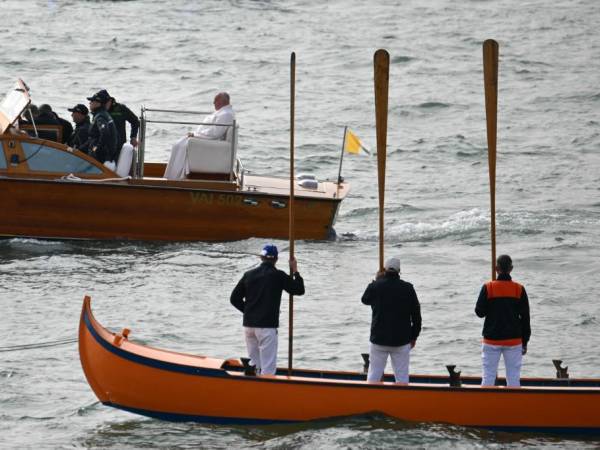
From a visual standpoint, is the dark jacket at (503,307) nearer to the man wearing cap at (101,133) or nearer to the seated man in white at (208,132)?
the seated man in white at (208,132)

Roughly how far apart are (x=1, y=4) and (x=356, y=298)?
99.1ft

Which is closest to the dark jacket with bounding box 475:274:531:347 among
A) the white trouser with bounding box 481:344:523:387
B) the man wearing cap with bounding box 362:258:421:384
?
the white trouser with bounding box 481:344:523:387

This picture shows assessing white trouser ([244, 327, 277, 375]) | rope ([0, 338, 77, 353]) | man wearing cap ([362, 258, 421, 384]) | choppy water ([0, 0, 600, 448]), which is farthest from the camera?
rope ([0, 338, 77, 353])

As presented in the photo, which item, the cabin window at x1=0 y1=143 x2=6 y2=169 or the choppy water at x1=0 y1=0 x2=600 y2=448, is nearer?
A: the choppy water at x1=0 y1=0 x2=600 y2=448

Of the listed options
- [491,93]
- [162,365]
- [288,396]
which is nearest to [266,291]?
[288,396]

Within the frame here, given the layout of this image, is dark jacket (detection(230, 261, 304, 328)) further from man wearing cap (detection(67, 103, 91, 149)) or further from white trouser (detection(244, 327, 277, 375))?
man wearing cap (detection(67, 103, 91, 149))

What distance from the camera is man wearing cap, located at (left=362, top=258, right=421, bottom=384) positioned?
42.1 feet

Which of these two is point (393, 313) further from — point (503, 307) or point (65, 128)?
point (65, 128)

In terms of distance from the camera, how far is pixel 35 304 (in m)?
18.1

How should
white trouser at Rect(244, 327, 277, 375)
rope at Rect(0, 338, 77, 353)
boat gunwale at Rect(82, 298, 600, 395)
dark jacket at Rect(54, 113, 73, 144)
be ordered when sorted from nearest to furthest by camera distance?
1. boat gunwale at Rect(82, 298, 600, 395)
2. white trouser at Rect(244, 327, 277, 375)
3. rope at Rect(0, 338, 77, 353)
4. dark jacket at Rect(54, 113, 73, 144)

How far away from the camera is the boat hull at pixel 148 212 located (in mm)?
20156

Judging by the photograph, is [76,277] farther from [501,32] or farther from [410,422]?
[501,32]

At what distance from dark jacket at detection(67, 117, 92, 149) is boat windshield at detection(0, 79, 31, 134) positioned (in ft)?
2.86

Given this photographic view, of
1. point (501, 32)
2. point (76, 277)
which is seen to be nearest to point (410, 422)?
point (76, 277)
